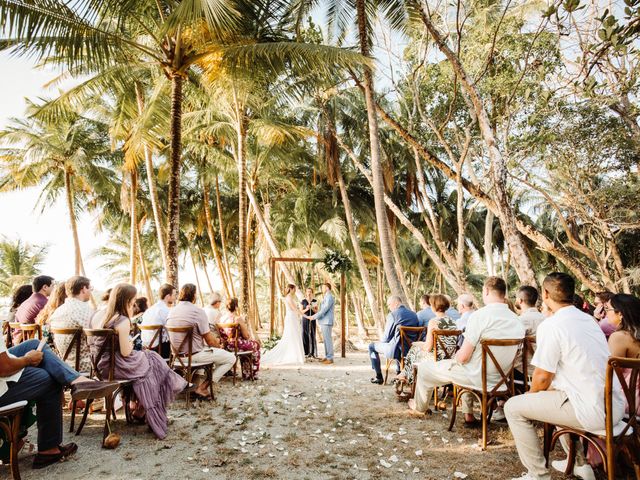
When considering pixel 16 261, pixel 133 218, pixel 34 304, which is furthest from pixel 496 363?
pixel 16 261

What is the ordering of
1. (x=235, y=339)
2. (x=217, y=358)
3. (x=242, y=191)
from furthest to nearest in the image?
1. (x=242, y=191)
2. (x=235, y=339)
3. (x=217, y=358)

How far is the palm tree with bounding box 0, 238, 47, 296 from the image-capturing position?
90.5 feet

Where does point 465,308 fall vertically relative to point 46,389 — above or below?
above

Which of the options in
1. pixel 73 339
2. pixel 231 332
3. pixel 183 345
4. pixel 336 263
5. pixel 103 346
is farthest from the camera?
pixel 336 263

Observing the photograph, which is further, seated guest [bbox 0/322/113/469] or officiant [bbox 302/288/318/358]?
officiant [bbox 302/288/318/358]

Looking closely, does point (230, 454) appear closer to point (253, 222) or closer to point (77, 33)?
point (77, 33)

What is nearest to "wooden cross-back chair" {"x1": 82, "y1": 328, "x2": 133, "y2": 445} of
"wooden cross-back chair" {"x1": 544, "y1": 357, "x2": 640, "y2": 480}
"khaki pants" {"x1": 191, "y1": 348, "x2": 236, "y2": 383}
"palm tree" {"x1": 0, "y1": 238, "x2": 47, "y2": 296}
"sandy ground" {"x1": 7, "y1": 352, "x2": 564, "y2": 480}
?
"sandy ground" {"x1": 7, "y1": 352, "x2": 564, "y2": 480}

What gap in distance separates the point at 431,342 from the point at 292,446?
2157mm

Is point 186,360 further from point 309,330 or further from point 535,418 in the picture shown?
point 309,330

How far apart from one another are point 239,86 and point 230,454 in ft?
29.2

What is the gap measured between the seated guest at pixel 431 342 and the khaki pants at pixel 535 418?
6.21 feet

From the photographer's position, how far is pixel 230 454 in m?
4.00

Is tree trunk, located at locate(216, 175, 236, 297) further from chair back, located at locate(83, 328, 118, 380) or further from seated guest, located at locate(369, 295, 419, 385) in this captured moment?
chair back, located at locate(83, 328, 118, 380)

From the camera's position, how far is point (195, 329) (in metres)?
5.88
